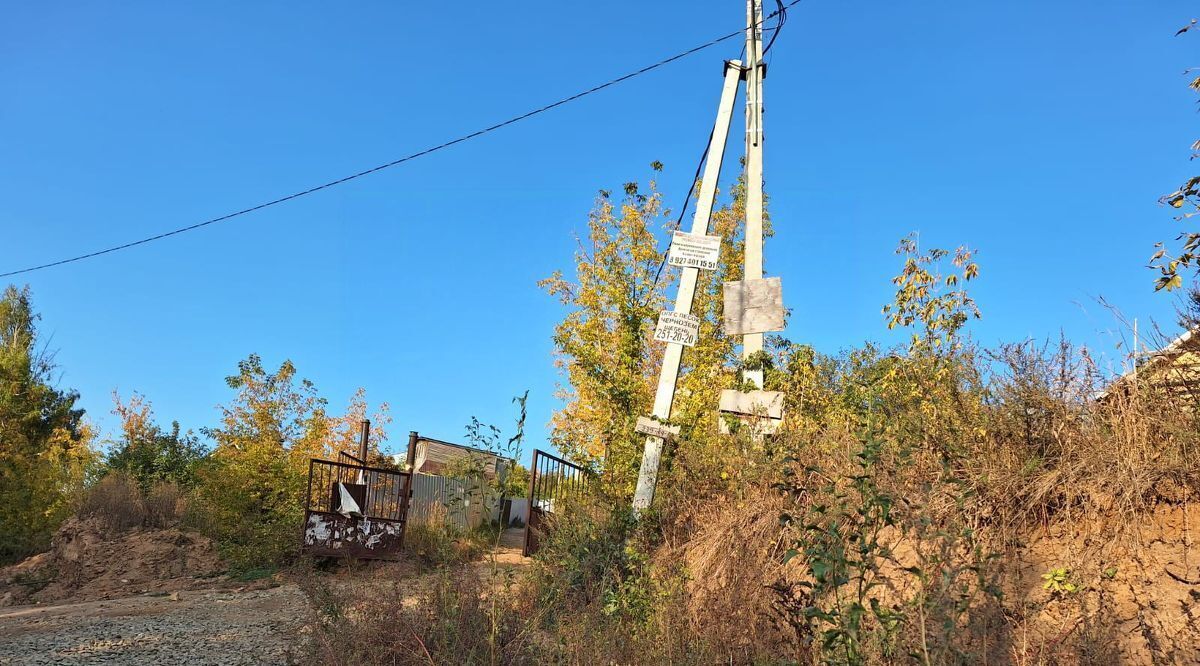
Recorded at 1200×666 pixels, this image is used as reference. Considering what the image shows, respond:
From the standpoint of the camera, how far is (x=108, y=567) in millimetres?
14094

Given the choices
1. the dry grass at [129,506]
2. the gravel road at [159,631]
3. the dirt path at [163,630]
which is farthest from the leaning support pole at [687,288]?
the dry grass at [129,506]

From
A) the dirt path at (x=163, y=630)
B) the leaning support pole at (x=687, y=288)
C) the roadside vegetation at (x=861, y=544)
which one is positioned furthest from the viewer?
the leaning support pole at (x=687, y=288)

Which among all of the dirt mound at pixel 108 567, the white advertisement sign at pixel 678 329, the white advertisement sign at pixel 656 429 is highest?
the white advertisement sign at pixel 678 329

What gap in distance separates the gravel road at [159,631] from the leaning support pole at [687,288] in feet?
10.7

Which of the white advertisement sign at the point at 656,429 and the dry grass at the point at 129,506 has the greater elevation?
the white advertisement sign at the point at 656,429

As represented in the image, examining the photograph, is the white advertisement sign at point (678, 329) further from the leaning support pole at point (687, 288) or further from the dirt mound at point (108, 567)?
the dirt mound at point (108, 567)

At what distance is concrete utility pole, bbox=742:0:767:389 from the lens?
Result: 7688 mm

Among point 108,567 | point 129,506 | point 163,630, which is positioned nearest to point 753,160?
point 163,630

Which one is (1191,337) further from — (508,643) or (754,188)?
(508,643)

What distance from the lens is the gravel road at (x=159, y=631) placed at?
6.79m

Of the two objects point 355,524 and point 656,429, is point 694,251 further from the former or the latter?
point 355,524

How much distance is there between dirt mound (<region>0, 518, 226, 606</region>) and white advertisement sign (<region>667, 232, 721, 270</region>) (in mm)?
10434

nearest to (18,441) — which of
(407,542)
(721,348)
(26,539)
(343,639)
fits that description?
(26,539)

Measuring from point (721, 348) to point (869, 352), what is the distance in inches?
138
